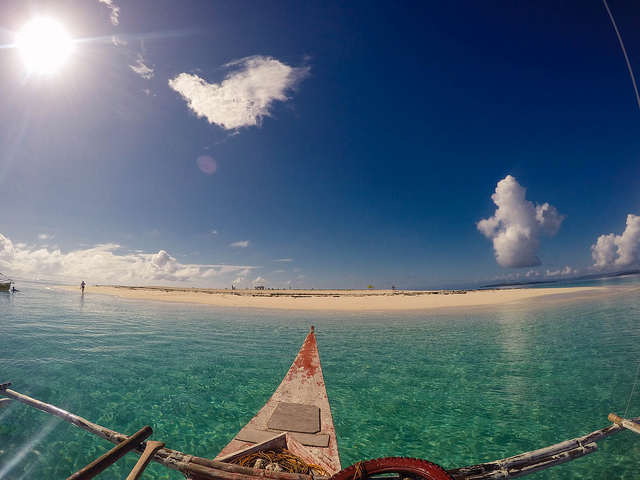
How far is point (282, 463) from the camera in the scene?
6.06 meters

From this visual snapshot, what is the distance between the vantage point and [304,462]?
20.1ft

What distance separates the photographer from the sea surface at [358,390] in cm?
809

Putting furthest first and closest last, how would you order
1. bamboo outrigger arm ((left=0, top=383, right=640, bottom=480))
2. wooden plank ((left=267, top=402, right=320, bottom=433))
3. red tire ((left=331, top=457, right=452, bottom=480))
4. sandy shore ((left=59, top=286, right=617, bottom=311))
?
sandy shore ((left=59, top=286, right=617, bottom=311))
wooden plank ((left=267, top=402, right=320, bottom=433))
bamboo outrigger arm ((left=0, top=383, right=640, bottom=480))
red tire ((left=331, top=457, right=452, bottom=480))

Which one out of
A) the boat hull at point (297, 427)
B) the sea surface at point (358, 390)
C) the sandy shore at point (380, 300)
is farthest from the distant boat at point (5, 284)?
the boat hull at point (297, 427)

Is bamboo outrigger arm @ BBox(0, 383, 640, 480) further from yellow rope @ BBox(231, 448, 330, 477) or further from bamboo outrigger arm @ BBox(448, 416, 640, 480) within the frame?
yellow rope @ BBox(231, 448, 330, 477)

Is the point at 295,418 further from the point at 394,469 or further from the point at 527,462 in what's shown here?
the point at 527,462

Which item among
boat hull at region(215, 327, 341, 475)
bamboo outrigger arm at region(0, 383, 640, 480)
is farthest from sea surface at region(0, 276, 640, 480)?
bamboo outrigger arm at region(0, 383, 640, 480)

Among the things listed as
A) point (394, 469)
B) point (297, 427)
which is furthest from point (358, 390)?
point (394, 469)

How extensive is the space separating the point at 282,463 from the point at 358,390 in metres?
7.04

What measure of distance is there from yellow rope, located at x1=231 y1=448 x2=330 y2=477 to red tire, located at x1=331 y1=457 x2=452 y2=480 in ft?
7.09

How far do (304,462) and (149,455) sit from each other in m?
3.29

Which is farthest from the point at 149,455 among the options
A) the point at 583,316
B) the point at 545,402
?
the point at 583,316

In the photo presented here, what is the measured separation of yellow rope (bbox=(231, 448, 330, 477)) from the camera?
19.3 feet

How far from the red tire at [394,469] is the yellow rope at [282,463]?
2.16m
